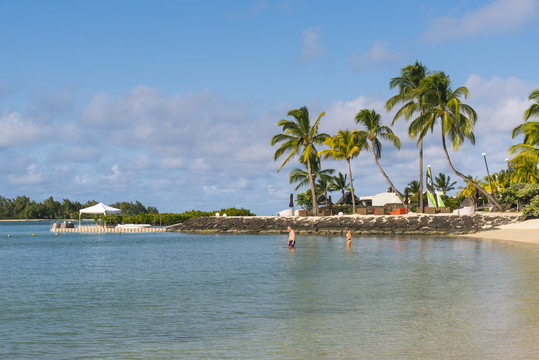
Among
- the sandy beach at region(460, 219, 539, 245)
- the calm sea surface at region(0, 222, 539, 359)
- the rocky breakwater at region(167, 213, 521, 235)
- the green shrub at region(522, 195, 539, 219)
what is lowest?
the calm sea surface at region(0, 222, 539, 359)

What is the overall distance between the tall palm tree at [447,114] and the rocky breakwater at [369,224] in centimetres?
465

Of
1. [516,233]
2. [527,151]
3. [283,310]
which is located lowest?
[283,310]

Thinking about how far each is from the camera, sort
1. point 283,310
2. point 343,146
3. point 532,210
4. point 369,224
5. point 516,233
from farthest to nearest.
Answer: point 343,146 → point 369,224 → point 532,210 → point 516,233 → point 283,310

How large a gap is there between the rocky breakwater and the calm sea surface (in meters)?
19.8

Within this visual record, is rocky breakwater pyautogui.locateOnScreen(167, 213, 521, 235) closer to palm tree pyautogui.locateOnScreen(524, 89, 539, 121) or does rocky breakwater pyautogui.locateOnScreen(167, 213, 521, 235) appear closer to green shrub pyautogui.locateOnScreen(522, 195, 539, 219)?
green shrub pyautogui.locateOnScreen(522, 195, 539, 219)

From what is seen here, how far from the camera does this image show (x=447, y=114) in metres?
50.2

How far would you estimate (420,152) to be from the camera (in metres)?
55.9

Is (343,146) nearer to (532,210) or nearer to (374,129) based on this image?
(374,129)

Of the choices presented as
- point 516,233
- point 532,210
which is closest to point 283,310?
point 516,233

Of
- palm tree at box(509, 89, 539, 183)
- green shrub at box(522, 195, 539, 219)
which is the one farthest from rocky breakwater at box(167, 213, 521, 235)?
palm tree at box(509, 89, 539, 183)

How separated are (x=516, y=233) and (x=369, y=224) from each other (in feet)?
49.0

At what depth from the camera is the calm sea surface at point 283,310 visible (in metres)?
10.2

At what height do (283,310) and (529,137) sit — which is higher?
(529,137)

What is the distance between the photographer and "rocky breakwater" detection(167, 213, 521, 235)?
1845 inches
